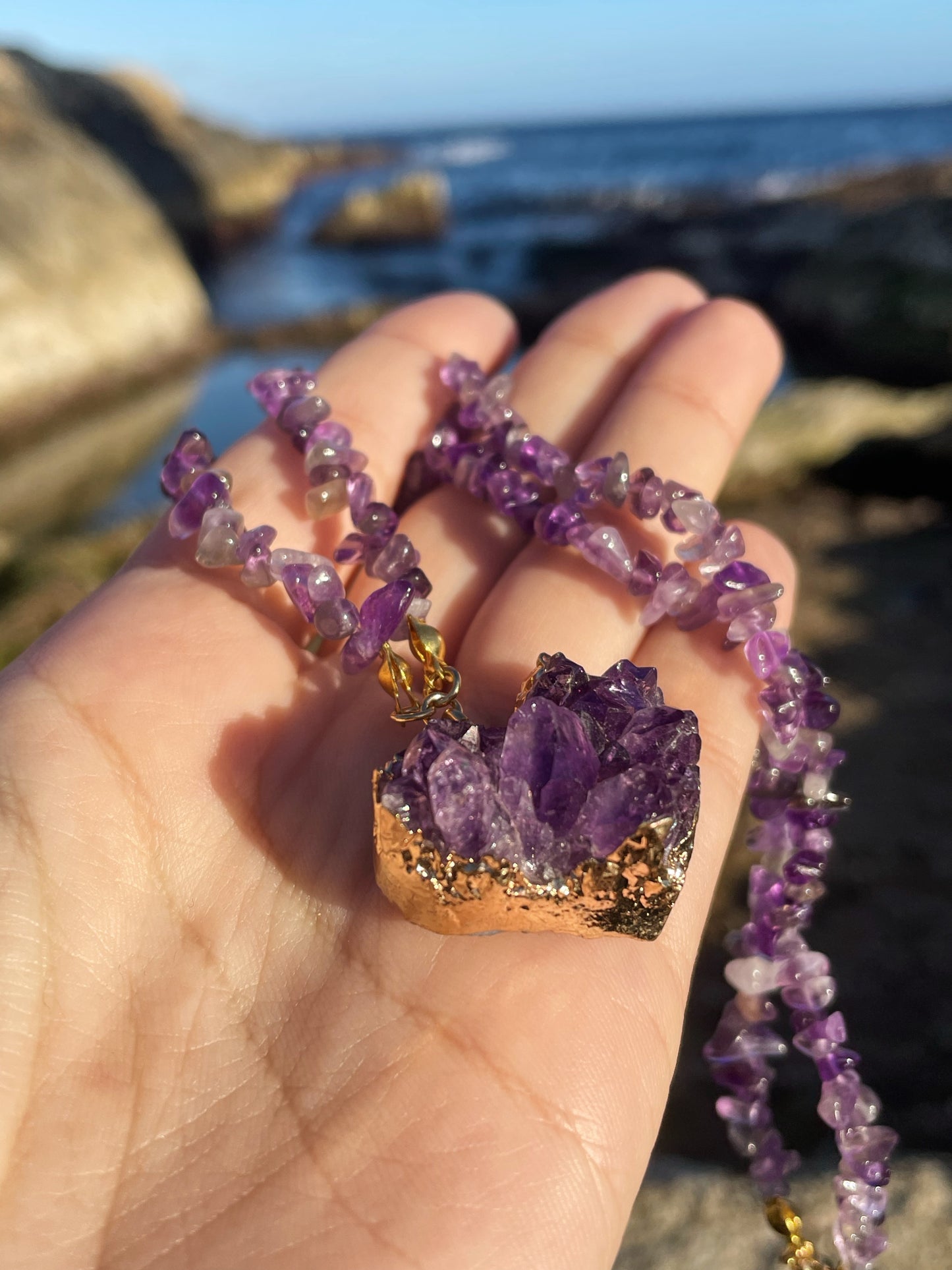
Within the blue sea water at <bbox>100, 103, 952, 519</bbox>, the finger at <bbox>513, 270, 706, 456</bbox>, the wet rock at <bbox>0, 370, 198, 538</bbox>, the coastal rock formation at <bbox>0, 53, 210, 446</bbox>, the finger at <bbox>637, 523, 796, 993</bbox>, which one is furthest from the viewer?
the blue sea water at <bbox>100, 103, 952, 519</bbox>

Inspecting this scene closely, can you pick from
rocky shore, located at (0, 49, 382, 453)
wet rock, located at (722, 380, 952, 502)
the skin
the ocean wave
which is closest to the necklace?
the skin

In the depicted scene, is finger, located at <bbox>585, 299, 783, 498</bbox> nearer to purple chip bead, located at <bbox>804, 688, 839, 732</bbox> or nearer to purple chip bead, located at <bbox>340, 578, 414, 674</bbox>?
purple chip bead, located at <bbox>804, 688, 839, 732</bbox>

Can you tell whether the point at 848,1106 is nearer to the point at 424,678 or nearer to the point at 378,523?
the point at 424,678

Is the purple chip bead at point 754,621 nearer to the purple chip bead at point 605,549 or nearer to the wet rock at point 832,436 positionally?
the purple chip bead at point 605,549

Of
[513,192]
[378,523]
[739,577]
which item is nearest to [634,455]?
[739,577]

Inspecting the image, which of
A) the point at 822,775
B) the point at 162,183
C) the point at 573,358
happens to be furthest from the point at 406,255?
the point at 822,775

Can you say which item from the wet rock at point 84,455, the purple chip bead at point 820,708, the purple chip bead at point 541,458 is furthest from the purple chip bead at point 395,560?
the wet rock at point 84,455

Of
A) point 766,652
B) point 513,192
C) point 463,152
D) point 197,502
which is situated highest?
point 197,502
